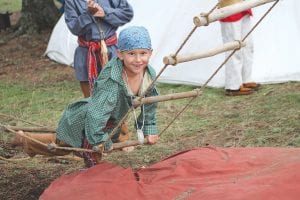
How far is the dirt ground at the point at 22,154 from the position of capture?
13.1ft

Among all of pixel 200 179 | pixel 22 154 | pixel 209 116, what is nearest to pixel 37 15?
pixel 209 116

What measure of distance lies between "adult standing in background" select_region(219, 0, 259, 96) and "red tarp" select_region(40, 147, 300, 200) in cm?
249

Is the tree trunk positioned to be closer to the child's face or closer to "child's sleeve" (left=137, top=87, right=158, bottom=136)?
"child's sleeve" (left=137, top=87, right=158, bottom=136)

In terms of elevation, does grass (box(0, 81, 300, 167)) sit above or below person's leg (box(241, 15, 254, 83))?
below

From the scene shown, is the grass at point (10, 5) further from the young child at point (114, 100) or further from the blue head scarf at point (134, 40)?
the blue head scarf at point (134, 40)

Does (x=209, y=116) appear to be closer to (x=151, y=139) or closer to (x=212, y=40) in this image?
(x=212, y=40)

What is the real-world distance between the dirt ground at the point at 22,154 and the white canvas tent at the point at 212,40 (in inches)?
47.3

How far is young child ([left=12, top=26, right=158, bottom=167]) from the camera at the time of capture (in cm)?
310

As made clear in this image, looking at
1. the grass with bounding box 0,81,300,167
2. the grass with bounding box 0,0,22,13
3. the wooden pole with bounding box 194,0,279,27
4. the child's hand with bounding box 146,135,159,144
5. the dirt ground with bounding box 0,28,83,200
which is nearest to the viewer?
the wooden pole with bounding box 194,0,279,27

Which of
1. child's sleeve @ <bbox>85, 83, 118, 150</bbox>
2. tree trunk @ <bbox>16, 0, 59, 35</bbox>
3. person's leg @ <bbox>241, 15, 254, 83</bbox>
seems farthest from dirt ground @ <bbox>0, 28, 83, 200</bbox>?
person's leg @ <bbox>241, 15, 254, 83</bbox>

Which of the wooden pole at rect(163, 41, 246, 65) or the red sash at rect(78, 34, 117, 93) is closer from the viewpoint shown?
the wooden pole at rect(163, 41, 246, 65)

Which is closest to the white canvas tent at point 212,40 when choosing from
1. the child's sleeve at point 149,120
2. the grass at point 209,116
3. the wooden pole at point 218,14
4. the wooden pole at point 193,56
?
the grass at point 209,116

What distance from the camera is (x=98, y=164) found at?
321 centimetres

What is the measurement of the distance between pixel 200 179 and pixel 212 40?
3522 millimetres
